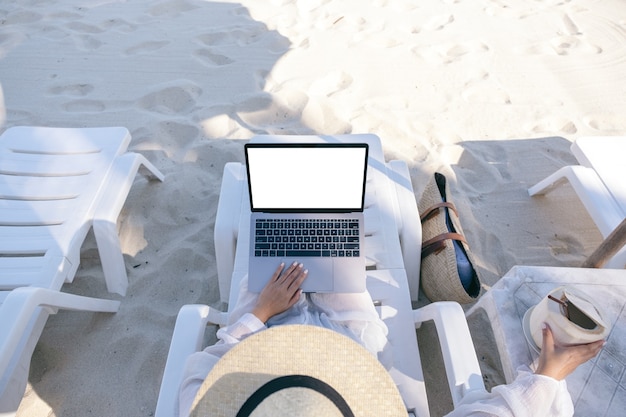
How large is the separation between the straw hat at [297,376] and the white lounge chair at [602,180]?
5.08 ft

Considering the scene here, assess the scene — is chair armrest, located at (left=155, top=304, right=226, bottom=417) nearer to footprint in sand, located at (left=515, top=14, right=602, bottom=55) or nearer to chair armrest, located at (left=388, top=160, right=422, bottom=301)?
chair armrest, located at (left=388, top=160, right=422, bottom=301)

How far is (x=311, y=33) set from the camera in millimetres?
3793

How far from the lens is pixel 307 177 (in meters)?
1.72

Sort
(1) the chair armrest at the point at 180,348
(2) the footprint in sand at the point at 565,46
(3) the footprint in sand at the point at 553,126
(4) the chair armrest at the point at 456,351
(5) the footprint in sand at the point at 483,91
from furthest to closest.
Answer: (2) the footprint in sand at the point at 565,46 < (5) the footprint in sand at the point at 483,91 < (3) the footprint in sand at the point at 553,126 < (4) the chair armrest at the point at 456,351 < (1) the chair armrest at the point at 180,348

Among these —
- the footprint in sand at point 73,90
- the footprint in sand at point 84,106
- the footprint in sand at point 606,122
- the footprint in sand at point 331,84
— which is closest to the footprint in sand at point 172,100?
the footprint in sand at point 84,106

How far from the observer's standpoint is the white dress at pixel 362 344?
1.23 metres

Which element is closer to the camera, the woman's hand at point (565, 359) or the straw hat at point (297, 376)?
the straw hat at point (297, 376)

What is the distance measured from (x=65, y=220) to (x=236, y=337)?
1.14m

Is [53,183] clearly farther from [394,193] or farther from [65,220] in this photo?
[394,193]

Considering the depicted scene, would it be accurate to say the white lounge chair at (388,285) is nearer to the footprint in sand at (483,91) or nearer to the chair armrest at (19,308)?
the chair armrest at (19,308)

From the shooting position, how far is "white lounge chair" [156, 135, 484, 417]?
149 cm

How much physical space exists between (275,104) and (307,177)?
63.4 inches

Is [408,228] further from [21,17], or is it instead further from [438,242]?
[21,17]

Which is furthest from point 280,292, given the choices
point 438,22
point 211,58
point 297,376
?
point 438,22
